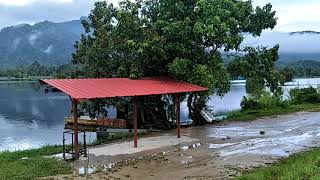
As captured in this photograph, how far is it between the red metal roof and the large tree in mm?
923

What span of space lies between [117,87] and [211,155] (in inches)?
163

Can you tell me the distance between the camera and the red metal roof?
13875 millimetres

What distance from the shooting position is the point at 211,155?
45.4 feet

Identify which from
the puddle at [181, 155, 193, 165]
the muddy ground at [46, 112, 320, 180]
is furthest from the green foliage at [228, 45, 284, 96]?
the puddle at [181, 155, 193, 165]

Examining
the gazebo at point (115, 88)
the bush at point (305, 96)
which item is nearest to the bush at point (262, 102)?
the bush at point (305, 96)

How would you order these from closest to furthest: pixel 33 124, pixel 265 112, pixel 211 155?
pixel 211 155 < pixel 265 112 < pixel 33 124

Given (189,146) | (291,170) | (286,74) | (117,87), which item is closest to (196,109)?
(189,146)

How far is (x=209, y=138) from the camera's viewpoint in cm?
1738

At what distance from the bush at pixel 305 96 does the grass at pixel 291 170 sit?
19.1m

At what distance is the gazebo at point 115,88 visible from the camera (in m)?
13.8

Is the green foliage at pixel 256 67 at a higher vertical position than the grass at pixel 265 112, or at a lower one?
higher

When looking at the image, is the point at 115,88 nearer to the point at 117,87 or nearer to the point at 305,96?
the point at 117,87

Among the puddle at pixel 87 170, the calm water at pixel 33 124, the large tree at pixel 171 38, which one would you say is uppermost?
the large tree at pixel 171 38

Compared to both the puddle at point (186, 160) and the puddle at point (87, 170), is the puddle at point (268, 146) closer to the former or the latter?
the puddle at point (186, 160)
